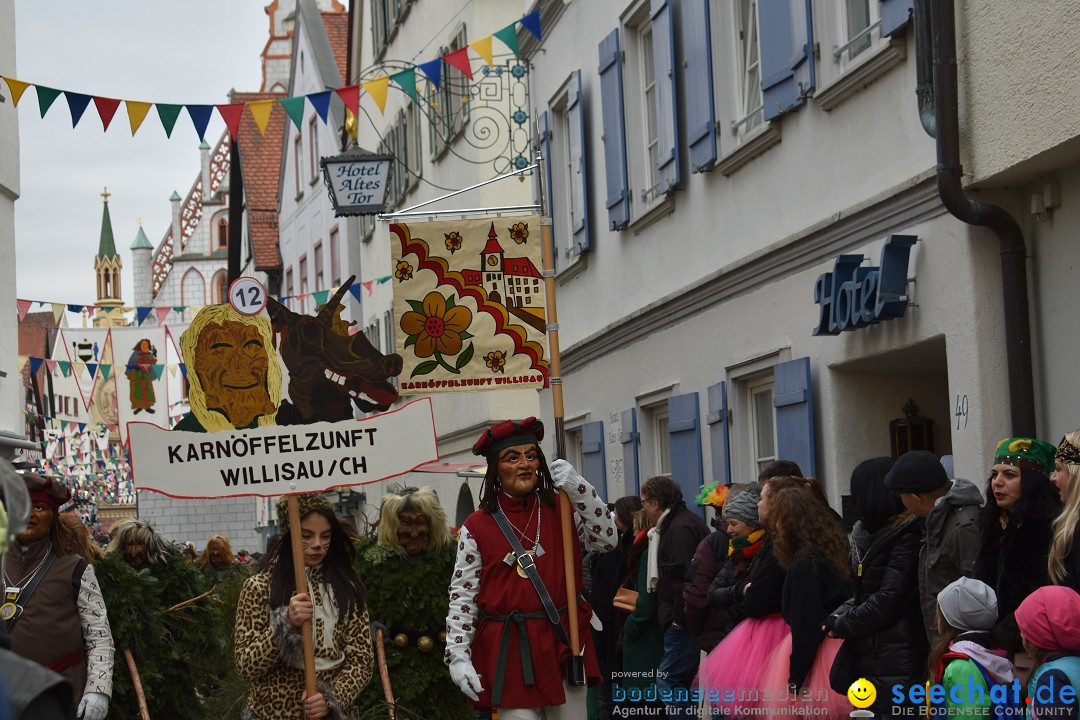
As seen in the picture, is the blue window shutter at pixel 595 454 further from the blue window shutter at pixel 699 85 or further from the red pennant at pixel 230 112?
the red pennant at pixel 230 112

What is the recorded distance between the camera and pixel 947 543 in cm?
677

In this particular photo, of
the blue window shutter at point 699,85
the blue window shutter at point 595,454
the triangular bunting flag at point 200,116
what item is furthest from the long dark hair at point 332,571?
the blue window shutter at point 595,454

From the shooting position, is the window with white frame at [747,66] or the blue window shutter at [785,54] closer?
the blue window shutter at [785,54]

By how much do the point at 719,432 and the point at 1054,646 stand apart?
7.74 meters

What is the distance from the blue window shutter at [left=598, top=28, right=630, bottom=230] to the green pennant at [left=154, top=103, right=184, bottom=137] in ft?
13.3

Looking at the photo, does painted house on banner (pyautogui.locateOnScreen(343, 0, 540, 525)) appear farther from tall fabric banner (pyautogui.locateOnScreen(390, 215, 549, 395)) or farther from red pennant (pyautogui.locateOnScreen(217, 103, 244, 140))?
tall fabric banner (pyautogui.locateOnScreen(390, 215, 549, 395))

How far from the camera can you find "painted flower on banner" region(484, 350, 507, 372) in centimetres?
882

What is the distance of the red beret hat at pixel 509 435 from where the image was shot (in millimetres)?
7195

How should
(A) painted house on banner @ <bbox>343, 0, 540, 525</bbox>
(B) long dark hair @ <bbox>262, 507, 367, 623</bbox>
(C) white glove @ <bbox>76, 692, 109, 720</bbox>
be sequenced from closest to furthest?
(B) long dark hair @ <bbox>262, 507, 367, 623</bbox>, (C) white glove @ <bbox>76, 692, 109, 720</bbox>, (A) painted house on banner @ <bbox>343, 0, 540, 525</bbox>

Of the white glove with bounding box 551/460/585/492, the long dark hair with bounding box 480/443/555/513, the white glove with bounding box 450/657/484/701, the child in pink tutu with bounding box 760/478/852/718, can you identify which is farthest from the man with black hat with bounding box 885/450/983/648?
the white glove with bounding box 450/657/484/701

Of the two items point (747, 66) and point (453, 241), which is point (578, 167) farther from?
point (453, 241)

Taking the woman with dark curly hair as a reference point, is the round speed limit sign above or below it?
above

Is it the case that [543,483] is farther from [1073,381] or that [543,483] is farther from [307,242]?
[307,242]

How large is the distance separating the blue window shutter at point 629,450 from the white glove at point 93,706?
8874 millimetres
